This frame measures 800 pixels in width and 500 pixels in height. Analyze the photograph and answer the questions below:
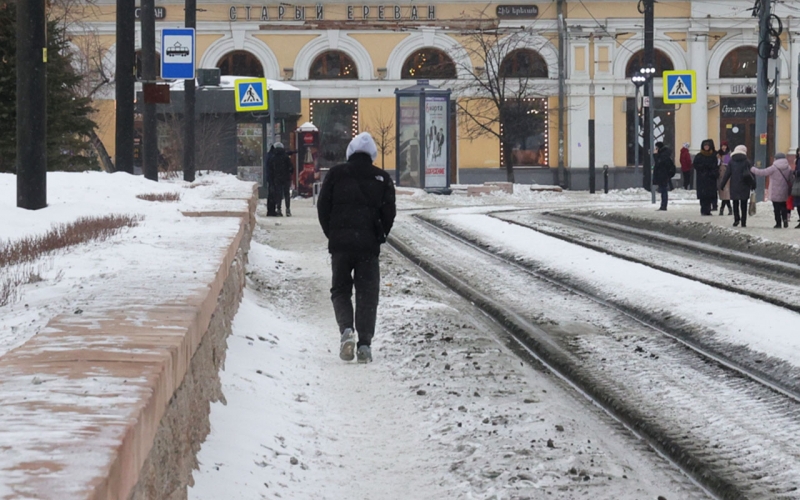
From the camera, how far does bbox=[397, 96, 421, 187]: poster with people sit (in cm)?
3916

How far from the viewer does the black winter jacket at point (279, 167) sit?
27.5 meters

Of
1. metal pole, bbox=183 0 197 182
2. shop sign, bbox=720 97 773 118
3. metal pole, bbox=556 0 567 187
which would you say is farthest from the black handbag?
shop sign, bbox=720 97 773 118

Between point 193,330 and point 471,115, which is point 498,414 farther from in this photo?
point 471,115

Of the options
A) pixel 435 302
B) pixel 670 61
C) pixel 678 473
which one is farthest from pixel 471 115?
pixel 678 473

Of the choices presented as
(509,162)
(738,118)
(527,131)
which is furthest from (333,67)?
(738,118)

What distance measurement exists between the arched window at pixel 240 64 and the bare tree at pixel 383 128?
4808mm

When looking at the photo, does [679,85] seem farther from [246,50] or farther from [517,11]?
[246,50]

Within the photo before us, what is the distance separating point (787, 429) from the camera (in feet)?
23.1

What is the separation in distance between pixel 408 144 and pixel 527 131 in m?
13.2

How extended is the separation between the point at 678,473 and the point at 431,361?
3346 mm

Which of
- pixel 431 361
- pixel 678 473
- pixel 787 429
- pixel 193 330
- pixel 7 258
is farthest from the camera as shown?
pixel 7 258

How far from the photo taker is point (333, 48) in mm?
50688

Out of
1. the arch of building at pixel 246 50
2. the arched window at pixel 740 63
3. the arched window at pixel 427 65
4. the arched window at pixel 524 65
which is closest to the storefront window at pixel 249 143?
the arch of building at pixel 246 50

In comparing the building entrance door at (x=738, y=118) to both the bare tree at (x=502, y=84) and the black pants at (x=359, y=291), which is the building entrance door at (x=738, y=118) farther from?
the black pants at (x=359, y=291)
